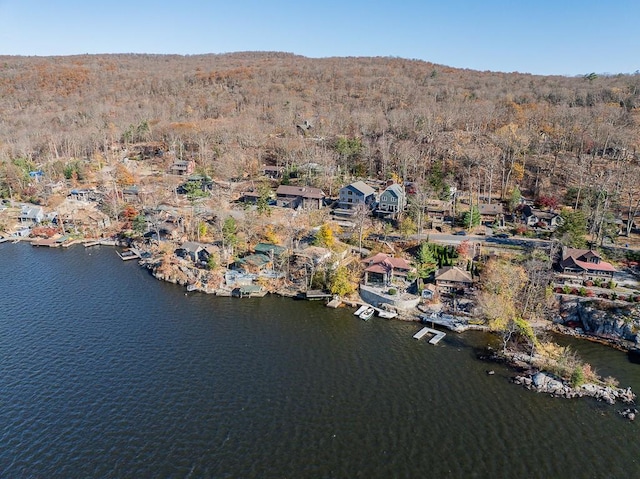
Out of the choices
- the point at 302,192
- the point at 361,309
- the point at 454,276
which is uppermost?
the point at 302,192

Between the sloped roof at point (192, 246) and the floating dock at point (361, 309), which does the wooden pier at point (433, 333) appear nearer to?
the floating dock at point (361, 309)

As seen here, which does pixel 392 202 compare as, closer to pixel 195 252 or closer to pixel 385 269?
pixel 385 269

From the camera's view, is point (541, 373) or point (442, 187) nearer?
point (541, 373)

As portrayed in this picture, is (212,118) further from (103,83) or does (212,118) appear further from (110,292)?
(110,292)

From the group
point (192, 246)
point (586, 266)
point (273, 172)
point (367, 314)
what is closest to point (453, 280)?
point (367, 314)

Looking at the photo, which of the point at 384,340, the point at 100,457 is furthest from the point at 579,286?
the point at 100,457

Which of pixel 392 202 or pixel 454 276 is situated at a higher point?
pixel 392 202

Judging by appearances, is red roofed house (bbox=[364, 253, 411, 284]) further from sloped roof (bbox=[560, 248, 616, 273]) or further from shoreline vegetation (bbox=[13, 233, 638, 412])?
sloped roof (bbox=[560, 248, 616, 273])

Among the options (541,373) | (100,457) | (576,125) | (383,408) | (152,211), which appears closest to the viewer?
(100,457)
